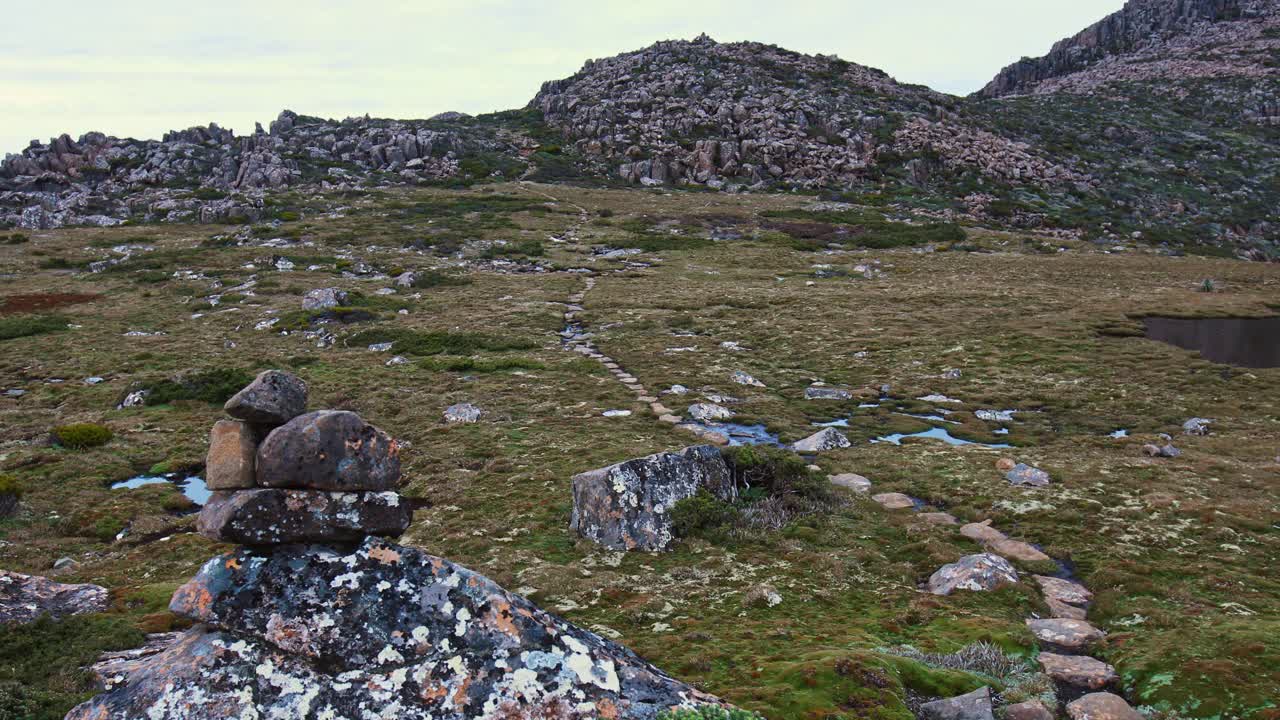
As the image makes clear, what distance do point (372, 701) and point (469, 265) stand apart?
179 ft

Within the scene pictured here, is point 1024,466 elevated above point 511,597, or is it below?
below

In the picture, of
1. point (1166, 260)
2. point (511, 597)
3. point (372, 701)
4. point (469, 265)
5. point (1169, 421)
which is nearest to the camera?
point (372, 701)

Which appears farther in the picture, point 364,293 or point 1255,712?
point 364,293

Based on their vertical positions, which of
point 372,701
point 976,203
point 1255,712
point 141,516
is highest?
point 976,203

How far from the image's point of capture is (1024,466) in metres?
18.9

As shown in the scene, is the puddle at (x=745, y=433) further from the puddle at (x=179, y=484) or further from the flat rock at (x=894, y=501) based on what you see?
the puddle at (x=179, y=484)

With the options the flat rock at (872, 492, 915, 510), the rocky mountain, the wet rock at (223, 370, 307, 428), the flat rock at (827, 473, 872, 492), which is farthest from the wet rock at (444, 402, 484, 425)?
the rocky mountain

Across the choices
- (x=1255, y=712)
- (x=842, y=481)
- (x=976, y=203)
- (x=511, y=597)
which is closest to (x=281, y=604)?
(x=511, y=597)

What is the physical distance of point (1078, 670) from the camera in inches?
386

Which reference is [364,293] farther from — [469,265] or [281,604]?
[281,604]

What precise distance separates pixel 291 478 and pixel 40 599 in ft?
14.6

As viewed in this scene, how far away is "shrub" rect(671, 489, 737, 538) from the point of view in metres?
14.6

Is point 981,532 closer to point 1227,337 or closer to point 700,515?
point 700,515

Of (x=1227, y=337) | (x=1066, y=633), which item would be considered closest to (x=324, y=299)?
(x=1066, y=633)
